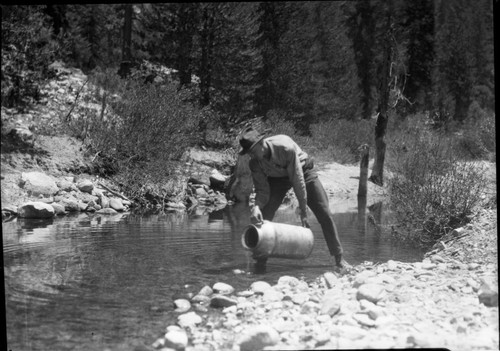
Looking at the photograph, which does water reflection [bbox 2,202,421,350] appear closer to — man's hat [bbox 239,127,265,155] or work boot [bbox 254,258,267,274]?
work boot [bbox 254,258,267,274]

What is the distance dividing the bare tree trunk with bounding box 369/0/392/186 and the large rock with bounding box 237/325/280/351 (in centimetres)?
495

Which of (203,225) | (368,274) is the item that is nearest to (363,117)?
(203,225)

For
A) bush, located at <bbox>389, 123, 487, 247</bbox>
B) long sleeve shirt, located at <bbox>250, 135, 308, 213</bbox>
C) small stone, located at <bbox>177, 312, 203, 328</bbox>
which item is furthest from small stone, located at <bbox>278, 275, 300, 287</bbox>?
bush, located at <bbox>389, 123, 487, 247</bbox>

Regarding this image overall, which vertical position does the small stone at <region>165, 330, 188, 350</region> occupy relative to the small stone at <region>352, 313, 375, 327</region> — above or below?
below

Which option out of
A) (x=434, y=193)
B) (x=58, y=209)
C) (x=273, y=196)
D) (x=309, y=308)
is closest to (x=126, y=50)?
(x=58, y=209)

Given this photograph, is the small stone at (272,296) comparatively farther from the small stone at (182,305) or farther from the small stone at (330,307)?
the small stone at (182,305)

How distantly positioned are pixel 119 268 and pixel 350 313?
2435 millimetres

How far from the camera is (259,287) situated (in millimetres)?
4590

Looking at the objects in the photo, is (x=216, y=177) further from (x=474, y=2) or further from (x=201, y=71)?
(x=474, y=2)

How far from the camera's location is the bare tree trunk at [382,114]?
8039 mm

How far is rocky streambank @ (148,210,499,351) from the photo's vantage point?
344cm

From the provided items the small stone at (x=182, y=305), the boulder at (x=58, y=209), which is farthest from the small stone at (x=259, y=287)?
the boulder at (x=58, y=209)

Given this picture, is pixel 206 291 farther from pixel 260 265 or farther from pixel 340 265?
pixel 340 265

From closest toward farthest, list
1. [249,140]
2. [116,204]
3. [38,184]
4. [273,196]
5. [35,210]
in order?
[249,140], [273,196], [35,210], [38,184], [116,204]
